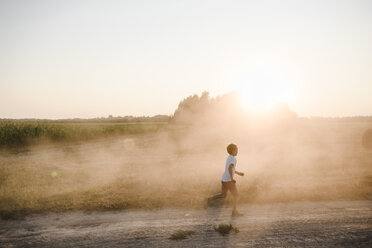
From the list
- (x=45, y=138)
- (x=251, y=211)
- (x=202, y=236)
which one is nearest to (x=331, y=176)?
(x=251, y=211)

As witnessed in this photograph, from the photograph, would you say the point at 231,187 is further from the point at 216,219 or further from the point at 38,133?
the point at 38,133

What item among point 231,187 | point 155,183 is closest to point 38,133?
point 155,183

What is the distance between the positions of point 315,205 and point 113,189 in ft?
22.0

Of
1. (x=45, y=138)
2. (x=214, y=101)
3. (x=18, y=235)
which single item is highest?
(x=214, y=101)

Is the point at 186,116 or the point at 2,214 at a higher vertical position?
the point at 186,116

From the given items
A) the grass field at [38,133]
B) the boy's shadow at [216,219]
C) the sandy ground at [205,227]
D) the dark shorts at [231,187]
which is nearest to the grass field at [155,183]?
the boy's shadow at [216,219]

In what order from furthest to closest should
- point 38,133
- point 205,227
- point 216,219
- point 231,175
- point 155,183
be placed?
point 38,133
point 155,183
point 231,175
point 216,219
point 205,227

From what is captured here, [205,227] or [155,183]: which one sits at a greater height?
[155,183]

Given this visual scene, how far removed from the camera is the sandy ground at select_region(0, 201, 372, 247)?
16.6 feet

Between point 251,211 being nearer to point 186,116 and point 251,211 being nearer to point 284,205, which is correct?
point 284,205

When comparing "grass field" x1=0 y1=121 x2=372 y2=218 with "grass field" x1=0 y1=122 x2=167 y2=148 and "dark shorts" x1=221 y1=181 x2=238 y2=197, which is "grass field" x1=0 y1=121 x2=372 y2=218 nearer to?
"dark shorts" x1=221 y1=181 x2=238 y2=197

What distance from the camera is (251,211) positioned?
21.9 ft

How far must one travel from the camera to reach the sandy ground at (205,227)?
507 centimetres

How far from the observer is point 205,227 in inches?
224
